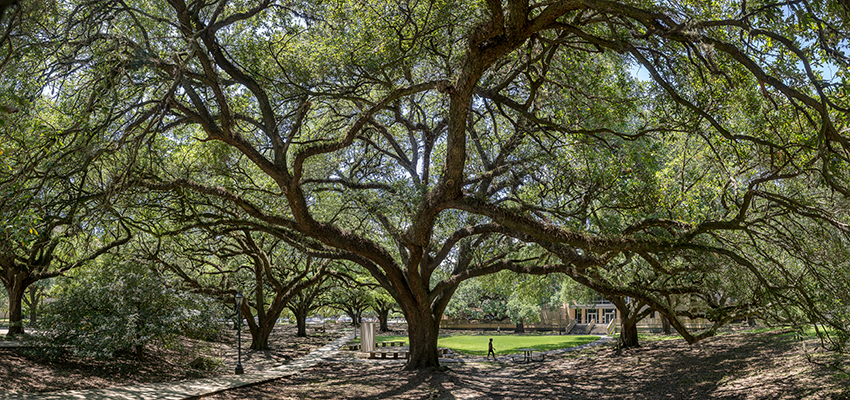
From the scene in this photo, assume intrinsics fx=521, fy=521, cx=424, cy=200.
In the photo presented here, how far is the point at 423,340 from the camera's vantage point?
15938 millimetres

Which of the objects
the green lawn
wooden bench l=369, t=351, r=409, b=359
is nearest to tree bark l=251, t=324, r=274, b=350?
wooden bench l=369, t=351, r=409, b=359

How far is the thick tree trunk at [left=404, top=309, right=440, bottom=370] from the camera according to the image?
15758mm

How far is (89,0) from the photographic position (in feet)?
26.9

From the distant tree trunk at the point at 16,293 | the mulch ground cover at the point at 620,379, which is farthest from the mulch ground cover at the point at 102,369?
the distant tree trunk at the point at 16,293

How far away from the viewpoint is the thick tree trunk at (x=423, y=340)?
620 inches

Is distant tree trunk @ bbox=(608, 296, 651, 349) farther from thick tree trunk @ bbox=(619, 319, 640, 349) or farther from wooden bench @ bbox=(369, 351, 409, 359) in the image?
wooden bench @ bbox=(369, 351, 409, 359)

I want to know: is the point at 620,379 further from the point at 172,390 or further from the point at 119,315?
the point at 119,315

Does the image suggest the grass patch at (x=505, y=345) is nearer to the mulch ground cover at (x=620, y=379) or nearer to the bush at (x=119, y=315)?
the mulch ground cover at (x=620, y=379)

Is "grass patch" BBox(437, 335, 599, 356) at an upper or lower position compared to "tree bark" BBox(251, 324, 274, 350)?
lower

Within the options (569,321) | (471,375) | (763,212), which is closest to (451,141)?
(763,212)

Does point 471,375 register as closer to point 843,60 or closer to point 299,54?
point 299,54

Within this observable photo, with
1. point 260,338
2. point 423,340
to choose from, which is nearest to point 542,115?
point 423,340

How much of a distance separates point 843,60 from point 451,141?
14.8ft

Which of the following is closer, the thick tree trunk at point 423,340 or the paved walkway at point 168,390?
the paved walkway at point 168,390
